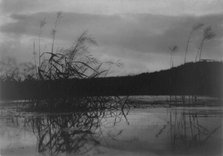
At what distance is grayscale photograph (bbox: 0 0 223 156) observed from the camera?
10.1ft

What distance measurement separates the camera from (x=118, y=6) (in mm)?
3270

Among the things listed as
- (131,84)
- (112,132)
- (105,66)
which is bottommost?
(112,132)

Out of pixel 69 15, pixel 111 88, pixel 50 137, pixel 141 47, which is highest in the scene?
pixel 69 15

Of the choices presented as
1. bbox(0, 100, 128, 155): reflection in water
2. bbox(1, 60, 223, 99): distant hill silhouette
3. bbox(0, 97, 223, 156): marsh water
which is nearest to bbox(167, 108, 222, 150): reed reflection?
bbox(0, 97, 223, 156): marsh water

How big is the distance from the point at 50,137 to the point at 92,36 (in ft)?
2.65

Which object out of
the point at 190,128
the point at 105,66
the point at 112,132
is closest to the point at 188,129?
the point at 190,128

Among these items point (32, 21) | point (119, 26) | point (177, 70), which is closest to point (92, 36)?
point (119, 26)

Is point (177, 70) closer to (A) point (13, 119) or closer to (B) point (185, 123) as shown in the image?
(B) point (185, 123)

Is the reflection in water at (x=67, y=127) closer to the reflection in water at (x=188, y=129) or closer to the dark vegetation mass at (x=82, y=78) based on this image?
the dark vegetation mass at (x=82, y=78)

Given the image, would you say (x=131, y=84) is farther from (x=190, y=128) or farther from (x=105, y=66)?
(x=190, y=128)

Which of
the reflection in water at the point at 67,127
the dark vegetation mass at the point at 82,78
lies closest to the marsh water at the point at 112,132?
the reflection in water at the point at 67,127

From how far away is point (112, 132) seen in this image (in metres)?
3.14

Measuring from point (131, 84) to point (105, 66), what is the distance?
0.59 m

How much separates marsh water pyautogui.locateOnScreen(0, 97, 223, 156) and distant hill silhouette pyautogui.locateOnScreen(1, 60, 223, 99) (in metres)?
0.17
